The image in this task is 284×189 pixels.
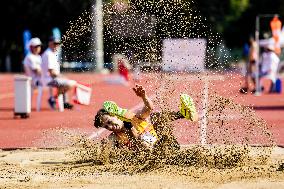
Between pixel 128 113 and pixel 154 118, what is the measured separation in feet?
1.20

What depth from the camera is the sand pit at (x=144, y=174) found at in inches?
335

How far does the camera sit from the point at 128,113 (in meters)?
10.4

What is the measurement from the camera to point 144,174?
9102 mm

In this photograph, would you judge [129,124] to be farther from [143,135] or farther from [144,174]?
[144,174]

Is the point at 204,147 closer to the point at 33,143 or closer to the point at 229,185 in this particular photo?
the point at 229,185

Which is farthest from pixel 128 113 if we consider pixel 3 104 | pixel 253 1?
pixel 253 1

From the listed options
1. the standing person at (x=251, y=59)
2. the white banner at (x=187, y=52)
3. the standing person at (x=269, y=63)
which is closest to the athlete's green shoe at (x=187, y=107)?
the standing person at (x=269, y=63)

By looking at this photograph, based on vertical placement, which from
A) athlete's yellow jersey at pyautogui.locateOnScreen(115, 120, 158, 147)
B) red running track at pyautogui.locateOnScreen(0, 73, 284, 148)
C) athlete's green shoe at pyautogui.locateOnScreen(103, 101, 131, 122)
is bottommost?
red running track at pyautogui.locateOnScreen(0, 73, 284, 148)

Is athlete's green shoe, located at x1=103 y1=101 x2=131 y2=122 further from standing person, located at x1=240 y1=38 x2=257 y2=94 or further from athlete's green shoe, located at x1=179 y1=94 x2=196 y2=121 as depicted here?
standing person, located at x1=240 y1=38 x2=257 y2=94

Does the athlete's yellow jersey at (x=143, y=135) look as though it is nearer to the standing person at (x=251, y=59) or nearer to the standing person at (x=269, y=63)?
the standing person at (x=269, y=63)

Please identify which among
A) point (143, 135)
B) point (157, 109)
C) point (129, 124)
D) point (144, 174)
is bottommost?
point (144, 174)

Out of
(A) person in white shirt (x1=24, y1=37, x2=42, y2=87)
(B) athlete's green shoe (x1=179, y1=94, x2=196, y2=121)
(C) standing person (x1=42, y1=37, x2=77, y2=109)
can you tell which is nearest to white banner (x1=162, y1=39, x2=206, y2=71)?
(A) person in white shirt (x1=24, y1=37, x2=42, y2=87)

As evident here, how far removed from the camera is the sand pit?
8.50m

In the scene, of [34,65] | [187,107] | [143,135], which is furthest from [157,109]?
[34,65]
